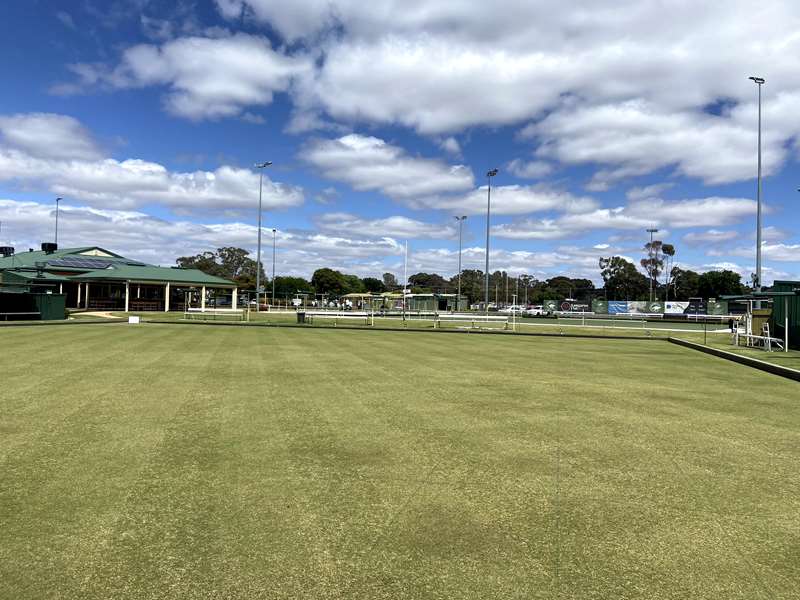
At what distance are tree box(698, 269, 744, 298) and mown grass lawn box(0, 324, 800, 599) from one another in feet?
411

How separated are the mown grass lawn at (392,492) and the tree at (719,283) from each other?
125385mm

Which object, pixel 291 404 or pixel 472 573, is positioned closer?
pixel 472 573

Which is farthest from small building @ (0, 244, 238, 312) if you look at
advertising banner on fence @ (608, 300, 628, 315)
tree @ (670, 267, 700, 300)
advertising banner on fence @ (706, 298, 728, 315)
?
tree @ (670, 267, 700, 300)

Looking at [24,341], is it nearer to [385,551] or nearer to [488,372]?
[488,372]

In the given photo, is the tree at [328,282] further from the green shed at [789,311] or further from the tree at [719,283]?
the green shed at [789,311]

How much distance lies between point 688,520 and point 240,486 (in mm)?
3787

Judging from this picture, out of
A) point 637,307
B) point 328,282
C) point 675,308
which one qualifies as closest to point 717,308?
point 675,308

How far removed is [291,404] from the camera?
902 centimetres

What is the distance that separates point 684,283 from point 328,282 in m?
86.6

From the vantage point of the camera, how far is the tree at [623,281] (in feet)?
464

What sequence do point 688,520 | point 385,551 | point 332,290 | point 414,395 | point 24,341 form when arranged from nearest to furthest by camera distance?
point 385,551 → point 688,520 → point 414,395 → point 24,341 → point 332,290

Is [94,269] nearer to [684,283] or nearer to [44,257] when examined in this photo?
[44,257]

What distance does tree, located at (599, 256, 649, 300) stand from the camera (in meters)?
141

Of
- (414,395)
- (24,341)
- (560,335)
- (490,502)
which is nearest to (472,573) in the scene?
(490,502)
